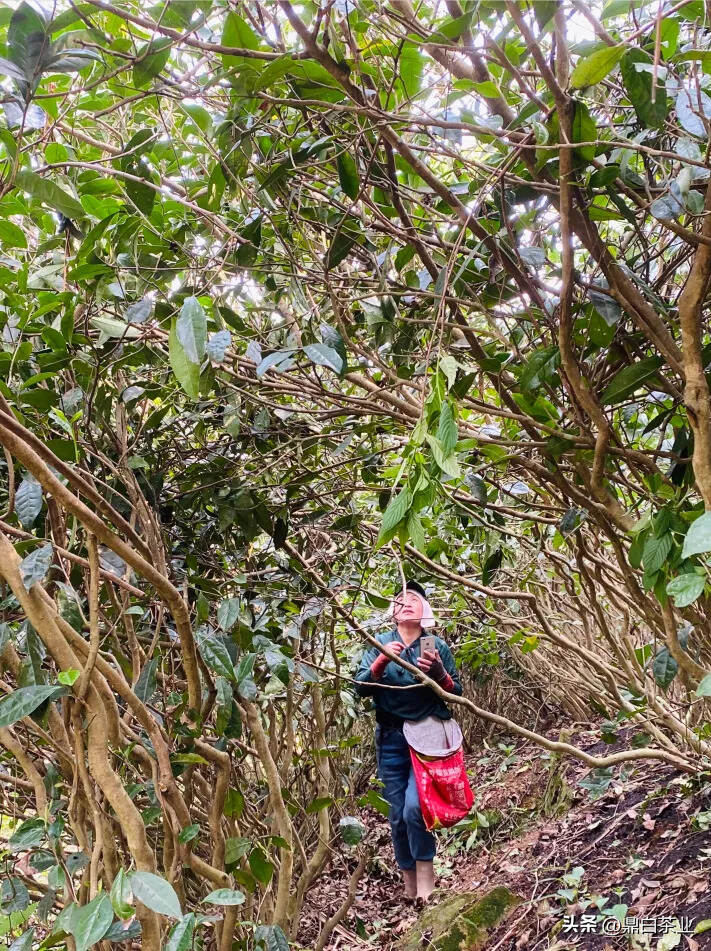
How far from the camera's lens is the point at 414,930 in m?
3.16

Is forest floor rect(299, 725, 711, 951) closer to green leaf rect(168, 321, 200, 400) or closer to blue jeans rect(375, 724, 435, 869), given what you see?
blue jeans rect(375, 724, 435, 869)

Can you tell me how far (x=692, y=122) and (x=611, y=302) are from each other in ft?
1.15

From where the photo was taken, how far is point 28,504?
1579 mm

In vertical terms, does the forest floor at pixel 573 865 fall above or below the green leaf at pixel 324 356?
below

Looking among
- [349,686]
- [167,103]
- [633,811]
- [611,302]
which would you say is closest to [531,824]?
[633,811]

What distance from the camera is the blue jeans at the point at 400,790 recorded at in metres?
3.69

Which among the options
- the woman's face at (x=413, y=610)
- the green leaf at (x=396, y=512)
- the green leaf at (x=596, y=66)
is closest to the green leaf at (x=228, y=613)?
the green leaf at (x=396, y=512)

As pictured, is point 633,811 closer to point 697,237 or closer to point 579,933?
point 579,933

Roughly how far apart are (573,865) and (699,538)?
8.82 ft

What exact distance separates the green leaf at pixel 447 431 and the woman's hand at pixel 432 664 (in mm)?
2420

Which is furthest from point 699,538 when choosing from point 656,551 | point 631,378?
point 631,378

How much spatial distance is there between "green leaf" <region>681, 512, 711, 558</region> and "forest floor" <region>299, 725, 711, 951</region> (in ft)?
5.42

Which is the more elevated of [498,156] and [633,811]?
[498,156]

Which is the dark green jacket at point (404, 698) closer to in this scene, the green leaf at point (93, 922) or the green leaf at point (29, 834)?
the green leaf at point (29, 834)
